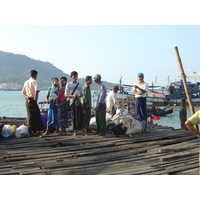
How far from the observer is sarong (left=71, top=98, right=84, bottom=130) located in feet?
19.9

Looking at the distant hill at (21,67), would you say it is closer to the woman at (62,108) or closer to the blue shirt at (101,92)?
the woman at (62,108)

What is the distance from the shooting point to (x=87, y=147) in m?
5.18

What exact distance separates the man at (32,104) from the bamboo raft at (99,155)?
423 mm

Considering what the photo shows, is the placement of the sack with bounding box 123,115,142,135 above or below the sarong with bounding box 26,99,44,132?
below

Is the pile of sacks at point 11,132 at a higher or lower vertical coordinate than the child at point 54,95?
lower

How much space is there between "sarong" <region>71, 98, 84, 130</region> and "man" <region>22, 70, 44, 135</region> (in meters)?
0.86

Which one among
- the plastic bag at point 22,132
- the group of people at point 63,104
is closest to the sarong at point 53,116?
the group of people at point 63,104

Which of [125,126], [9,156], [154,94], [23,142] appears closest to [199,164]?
[125,126]

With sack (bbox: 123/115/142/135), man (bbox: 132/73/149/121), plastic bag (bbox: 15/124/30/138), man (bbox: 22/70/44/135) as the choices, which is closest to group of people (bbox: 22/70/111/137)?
man (bbox: 22/70/44/135)

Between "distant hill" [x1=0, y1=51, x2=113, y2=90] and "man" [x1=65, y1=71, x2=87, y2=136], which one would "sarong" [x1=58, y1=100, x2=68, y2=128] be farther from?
"distant hill" [x1=0, y1=51, x2=113, y2=90]

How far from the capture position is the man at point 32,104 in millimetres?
6031

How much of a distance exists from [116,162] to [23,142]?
7.29 feet

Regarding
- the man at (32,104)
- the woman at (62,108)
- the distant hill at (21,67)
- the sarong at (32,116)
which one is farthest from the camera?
the distant hill at (21,67)

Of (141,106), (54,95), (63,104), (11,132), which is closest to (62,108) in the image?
(63,104)
